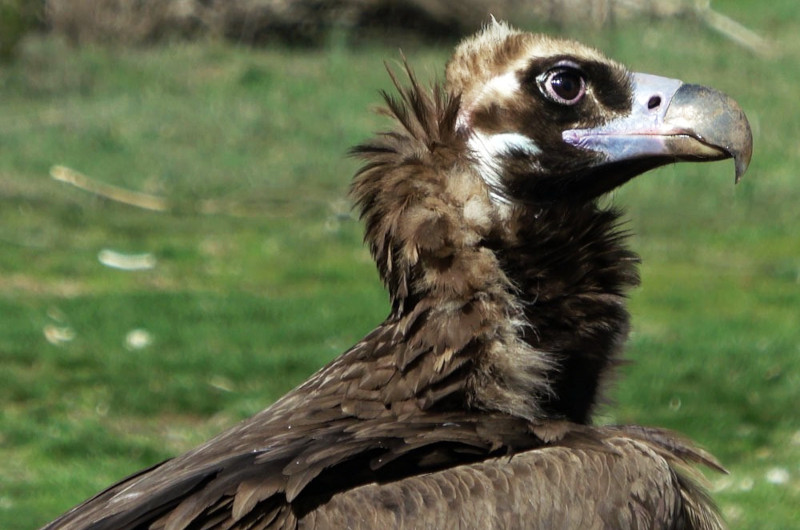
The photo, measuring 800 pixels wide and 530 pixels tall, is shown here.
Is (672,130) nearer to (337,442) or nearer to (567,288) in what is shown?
(567,288)

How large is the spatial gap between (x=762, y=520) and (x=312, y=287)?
384cm

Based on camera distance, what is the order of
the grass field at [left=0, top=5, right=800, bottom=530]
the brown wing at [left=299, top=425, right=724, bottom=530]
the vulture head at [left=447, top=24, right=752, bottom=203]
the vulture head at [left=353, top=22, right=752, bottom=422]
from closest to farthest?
the brown wing at [left=299, top=425, right=724, bottom=530] → the vulture head at [left=353, top=22, right=752, bottom=422] → the vulture head at [left=447, top=24, right=752, bottom=203] → the grass field at [left=0, top=5, right=800, bottom=530]

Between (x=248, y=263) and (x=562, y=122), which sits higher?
(x=562, y=122)

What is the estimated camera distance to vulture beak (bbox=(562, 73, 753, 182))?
3900mm

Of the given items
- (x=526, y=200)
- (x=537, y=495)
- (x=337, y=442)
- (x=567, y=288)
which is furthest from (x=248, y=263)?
(x=537, y=495)

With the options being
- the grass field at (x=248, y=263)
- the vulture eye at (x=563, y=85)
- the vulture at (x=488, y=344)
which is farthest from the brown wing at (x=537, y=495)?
the vulture eye at (x=563, y=85)

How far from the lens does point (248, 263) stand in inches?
393

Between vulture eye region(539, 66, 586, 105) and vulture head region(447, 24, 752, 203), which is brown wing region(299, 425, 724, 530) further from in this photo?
vulture eye region(539, 66, 586, 105)

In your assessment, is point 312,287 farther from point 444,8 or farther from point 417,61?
point 444,8

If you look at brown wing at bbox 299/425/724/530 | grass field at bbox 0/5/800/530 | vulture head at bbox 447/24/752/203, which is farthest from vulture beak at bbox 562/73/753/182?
brown wing at bbox 299/425/724/530

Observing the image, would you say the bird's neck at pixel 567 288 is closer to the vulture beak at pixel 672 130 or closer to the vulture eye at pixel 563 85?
the vulture beak at pixel 672 130

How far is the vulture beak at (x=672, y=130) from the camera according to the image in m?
3.90

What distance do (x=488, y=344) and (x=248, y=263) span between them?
6.23m

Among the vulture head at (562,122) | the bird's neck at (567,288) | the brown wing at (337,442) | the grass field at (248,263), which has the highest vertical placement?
the vulture head at (562,122)
